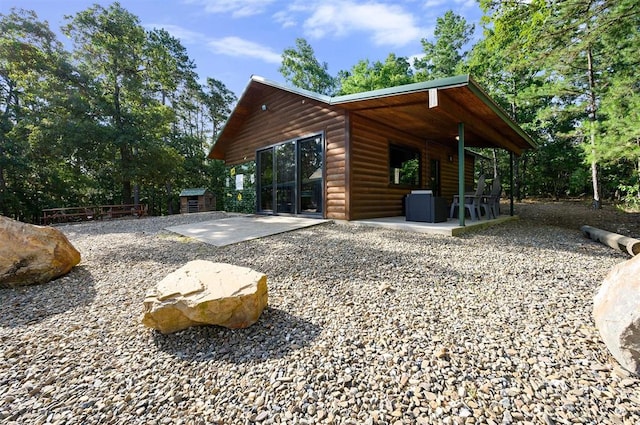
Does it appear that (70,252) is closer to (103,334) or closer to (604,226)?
(103,334)

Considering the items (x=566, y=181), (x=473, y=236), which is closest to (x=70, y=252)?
(x=473, y=236)

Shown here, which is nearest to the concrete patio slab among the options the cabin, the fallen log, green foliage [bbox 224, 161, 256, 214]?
the cabin

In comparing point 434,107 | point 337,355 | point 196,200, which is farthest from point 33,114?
point 337,355

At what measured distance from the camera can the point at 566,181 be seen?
17422 mm

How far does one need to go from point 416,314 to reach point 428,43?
2329 cm

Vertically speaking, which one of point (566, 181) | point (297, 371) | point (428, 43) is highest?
point (428, 43)

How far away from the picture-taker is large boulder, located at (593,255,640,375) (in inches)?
51.7

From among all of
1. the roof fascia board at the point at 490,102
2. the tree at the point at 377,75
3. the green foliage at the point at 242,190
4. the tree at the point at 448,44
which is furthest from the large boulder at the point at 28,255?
the tree at the point at 448,44

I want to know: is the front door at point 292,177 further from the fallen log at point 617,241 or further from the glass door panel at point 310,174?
the fallen log at point 617,241

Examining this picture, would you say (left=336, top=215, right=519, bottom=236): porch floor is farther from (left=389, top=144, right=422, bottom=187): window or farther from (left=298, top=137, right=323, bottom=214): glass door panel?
(left=389, top=144, right=422, bottom=187): window

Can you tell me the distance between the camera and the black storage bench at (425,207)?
5598 mm

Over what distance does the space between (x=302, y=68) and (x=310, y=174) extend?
1809 centimetres

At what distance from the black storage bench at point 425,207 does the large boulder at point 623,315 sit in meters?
3.97

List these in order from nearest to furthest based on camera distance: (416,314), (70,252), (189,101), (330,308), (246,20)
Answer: (416,314) < (330,308) < (70,252) < (246,20) < (189,101)
